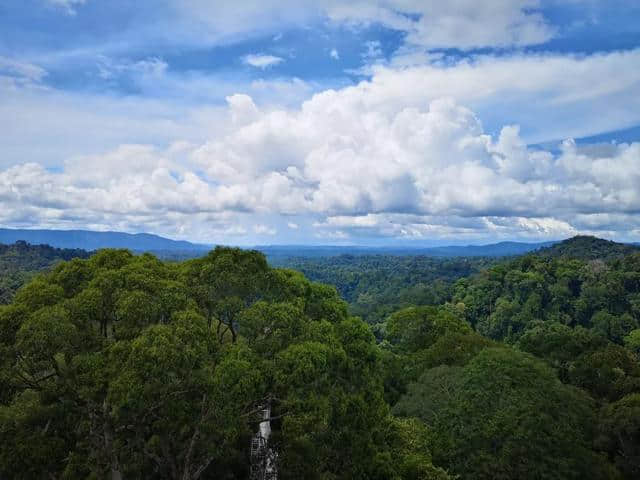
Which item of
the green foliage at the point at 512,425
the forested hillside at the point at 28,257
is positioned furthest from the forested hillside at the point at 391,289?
the forested hillside at the point at 28,257

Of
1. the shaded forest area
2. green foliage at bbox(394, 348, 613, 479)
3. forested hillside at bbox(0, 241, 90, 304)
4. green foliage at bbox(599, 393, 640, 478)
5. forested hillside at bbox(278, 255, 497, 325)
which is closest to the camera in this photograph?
the shaded forest area

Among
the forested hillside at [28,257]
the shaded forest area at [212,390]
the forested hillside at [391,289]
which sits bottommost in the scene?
the forested hillside at [391,289]

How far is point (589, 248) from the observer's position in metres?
161

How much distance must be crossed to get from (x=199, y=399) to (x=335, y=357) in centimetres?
331

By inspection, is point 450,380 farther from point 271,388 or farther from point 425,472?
point 271,388

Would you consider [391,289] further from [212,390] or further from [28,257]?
[212,390]

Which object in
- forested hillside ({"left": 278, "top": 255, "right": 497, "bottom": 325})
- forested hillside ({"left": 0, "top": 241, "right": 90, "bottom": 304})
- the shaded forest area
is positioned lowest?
forested hillside ({"left": 278, "top": 255, "right": 497, "bottom": 325})

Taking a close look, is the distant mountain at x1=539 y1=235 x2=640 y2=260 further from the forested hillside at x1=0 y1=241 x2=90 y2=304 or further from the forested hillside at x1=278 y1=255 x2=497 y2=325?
the forested hillside at x1=0 y1=241 x2=90 y2=304

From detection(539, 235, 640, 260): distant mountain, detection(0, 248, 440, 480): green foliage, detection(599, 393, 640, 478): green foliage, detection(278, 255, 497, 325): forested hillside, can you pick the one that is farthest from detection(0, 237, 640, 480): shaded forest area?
detection(539, 235, 640, 260): distant mountain

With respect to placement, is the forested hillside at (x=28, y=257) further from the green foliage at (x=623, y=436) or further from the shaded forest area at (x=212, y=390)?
the green foliage at (x=623, y=436)

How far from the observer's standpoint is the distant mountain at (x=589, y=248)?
146m

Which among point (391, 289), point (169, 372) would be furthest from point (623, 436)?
point (391, 289)

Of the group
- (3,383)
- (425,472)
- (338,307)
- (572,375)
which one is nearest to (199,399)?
(3,383)

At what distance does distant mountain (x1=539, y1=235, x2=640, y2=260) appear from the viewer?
14625 centimetres
